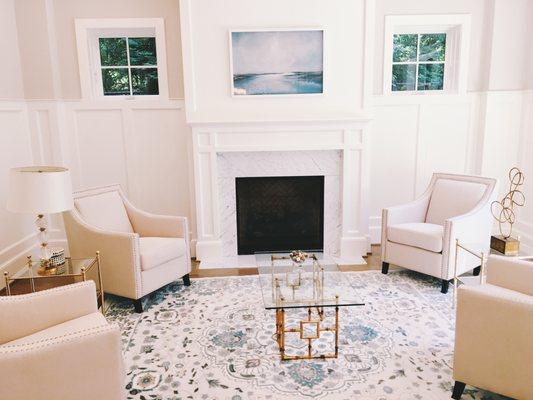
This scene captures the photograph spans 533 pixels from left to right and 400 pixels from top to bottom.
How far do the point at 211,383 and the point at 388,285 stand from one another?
1.98m

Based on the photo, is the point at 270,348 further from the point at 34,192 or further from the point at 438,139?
the point at 438,139

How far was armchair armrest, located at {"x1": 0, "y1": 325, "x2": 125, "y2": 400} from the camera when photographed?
70.4 inches

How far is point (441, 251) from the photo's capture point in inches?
148

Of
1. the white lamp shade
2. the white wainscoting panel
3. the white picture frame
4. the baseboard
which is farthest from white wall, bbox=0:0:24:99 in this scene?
the baseboard

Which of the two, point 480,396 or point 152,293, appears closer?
point 480,396

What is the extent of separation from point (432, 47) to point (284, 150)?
6.90 feet

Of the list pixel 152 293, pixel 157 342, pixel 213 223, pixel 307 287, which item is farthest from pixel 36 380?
pixel 213 223

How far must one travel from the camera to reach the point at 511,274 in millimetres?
2373

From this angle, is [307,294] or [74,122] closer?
[307,294]

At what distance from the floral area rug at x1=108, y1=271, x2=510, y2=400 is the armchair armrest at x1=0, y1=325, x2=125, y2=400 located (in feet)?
1.69

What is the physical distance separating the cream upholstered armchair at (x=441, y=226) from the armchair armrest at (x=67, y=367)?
273 centimetres

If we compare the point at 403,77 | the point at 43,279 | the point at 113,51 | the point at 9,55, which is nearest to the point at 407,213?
the point at 403,77

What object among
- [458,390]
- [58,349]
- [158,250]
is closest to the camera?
[58,349]

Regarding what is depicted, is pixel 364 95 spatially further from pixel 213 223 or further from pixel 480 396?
pixel 480 396
